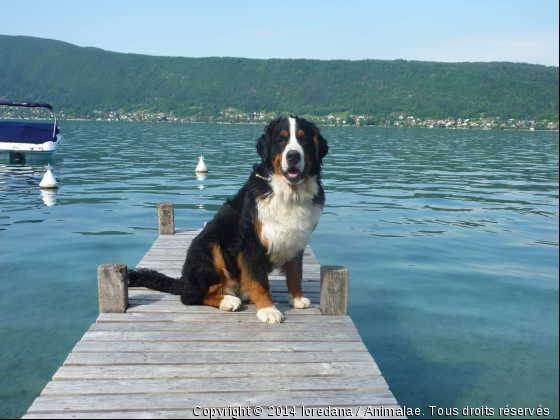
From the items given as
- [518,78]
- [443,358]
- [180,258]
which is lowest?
[443,358]

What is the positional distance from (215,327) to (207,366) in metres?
0.72

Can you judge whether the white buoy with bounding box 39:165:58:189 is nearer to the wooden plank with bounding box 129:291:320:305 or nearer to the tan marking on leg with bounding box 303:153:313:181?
the wooden plank with bounding box 129:291:320:305

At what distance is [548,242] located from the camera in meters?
10.5

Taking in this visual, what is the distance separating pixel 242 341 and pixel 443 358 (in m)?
2.81

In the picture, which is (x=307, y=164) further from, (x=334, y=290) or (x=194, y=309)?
(x=194, y=309)

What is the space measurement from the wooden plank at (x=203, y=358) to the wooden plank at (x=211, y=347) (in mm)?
60

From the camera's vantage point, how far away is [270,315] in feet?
14.0

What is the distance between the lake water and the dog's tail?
127 cm

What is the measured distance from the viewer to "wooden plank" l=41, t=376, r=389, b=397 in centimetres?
309

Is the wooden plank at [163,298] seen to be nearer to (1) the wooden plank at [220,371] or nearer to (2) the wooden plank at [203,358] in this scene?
(2) the wooden plank at [203,358]

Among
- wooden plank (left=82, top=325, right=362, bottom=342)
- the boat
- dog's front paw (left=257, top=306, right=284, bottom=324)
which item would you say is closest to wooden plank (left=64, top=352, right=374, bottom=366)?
wooden plank (left=82, top=325, right=362, bottom=342)

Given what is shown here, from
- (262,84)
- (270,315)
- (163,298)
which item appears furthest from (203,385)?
(262,84)

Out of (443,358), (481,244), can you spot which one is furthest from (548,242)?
(443,358)

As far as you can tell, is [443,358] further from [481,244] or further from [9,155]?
[9,155]
